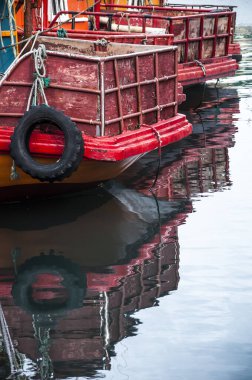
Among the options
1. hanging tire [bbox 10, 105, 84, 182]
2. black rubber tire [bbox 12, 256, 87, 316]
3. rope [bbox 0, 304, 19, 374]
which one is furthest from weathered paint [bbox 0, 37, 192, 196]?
rope [bbox 0, 304, 19, 374]

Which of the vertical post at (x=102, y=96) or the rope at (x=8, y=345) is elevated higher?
the vertical post at (x=102, y=96)

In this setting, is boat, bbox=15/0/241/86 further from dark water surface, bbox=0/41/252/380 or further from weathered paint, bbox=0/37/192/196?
weathered paint, bbox=0/37/192/196

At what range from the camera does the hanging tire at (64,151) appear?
10.2 m

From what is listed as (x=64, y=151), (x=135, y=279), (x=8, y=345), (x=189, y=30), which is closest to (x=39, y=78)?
(x=64, y=151)

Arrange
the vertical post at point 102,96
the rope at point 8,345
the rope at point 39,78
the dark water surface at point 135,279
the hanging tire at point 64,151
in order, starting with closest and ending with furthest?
the rope at point 8,345 → the dark water surface at point 135,279 → the hanging tire at point 64,151 → the rope at point 39,78 → the vertical post at point 102,96

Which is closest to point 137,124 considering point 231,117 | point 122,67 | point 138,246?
point 122,67

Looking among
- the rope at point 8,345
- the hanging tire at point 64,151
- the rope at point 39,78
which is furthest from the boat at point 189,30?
the rope at point 8,345

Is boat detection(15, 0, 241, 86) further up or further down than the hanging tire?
further down

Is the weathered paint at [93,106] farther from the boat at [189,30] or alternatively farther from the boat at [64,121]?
the boat at [189,30]

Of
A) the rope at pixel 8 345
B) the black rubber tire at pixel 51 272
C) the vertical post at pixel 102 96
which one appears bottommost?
the black rubber tire at pixel 51 272

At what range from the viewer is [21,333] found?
6.99 m

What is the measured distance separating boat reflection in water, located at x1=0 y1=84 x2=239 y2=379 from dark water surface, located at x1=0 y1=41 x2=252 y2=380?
0.04ft

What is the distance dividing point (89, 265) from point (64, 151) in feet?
6.20

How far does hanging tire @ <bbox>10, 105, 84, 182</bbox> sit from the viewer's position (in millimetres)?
10234
